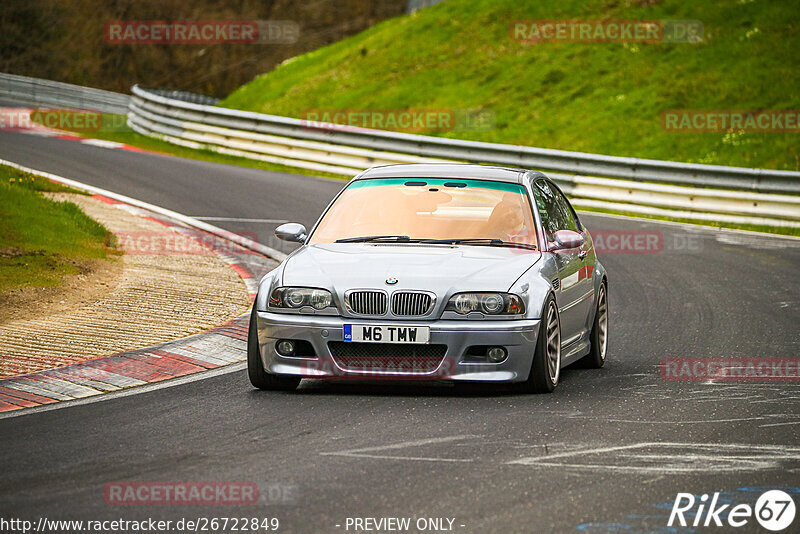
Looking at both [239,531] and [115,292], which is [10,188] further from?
Answer: [239,531]

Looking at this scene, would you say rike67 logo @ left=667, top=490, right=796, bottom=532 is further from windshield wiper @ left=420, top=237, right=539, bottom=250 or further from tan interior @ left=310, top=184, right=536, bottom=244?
tan interior @ left=310, top=184, right=536, bottom=244

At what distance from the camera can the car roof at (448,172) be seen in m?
9.51

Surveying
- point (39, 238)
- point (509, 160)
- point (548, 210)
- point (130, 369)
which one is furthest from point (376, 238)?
point (509, 160)

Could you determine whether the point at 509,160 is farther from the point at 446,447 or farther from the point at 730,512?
the point at 730,512

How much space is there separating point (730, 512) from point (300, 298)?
353 cm

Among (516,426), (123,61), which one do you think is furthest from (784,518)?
(123,61)

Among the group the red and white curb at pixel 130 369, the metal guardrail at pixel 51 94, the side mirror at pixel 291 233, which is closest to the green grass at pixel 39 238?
the red and white curb at pixel 130 369

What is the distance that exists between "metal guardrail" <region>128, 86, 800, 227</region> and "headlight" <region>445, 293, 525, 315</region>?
13078 mm

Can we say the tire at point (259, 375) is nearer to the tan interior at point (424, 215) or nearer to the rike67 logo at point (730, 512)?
the tan interior at point (424, 215)

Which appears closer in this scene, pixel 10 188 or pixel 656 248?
pixel 10 188

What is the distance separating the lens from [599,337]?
9836 millimetres

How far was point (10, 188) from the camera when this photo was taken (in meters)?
15.8

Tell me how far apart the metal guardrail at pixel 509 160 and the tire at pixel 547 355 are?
12.5 m

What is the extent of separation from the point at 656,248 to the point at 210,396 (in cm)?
1047
